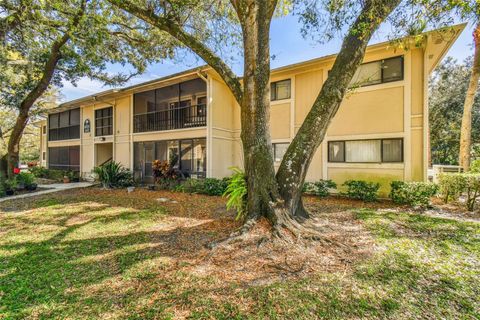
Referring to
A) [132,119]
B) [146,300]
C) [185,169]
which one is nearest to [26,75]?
[132,119]

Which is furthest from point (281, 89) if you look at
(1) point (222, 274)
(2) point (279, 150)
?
(1) point (222, 274)

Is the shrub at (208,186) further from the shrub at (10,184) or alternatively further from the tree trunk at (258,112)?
the shrub at (10,184)

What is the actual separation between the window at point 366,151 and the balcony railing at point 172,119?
22.8 ft

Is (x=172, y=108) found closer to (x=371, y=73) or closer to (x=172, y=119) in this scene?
(x=172, y=119)

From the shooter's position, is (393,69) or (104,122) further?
(104,122)

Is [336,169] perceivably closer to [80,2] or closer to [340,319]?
[340,319]

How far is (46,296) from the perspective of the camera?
119 inches

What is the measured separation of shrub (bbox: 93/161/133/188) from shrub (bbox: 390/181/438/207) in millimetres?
13631

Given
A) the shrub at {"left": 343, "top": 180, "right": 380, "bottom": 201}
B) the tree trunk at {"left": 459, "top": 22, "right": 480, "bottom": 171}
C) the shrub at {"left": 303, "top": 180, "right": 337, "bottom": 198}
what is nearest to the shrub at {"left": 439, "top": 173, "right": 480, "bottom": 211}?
the shrub at {"left": 343, "top": 180, "right": 380, "bottom": 201}

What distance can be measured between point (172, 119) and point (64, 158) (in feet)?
41.8

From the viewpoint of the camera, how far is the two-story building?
28.8ft

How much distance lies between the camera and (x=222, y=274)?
11.4 feet

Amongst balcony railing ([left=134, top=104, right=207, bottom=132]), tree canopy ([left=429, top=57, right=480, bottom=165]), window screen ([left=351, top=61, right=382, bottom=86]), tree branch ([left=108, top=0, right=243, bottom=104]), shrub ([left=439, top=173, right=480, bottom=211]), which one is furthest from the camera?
tree canopy ([left=429, top=57, right=480, bottom=165])

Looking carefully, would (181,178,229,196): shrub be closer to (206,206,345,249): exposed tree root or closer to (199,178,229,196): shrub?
(199,178,229,196): shrub
